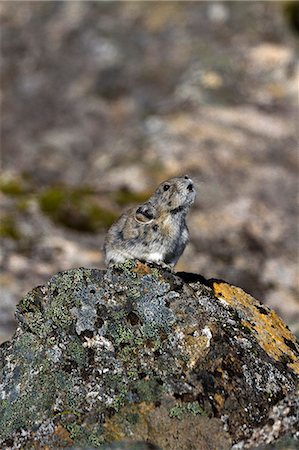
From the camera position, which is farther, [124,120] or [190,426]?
[124,120]

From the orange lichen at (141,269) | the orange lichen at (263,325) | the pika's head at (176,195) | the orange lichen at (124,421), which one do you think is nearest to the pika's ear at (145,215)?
the pika's head at (176,195)

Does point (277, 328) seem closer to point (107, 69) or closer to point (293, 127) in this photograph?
point (293, 127)

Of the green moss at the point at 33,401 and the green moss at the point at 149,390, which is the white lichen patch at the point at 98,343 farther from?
the green moss at the point at 149,390

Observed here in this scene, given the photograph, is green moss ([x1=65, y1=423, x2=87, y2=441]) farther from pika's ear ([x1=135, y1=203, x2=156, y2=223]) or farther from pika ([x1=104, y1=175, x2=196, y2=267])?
pika's ear ([x1=135, y1=203, x2=156, y2=223])

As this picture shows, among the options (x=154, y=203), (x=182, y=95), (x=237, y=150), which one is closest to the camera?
(x=154, y=203)

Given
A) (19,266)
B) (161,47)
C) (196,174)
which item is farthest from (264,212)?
(161,47)

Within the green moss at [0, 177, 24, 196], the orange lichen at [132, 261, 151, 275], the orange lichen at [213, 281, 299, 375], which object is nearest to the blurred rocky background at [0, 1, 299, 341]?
the green moss at [0, 177, 24, 196]
